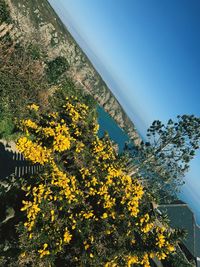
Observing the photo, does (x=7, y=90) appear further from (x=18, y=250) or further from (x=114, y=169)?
(x=18, y=250)

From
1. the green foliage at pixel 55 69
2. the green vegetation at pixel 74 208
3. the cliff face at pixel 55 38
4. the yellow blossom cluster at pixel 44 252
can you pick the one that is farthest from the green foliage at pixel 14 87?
the cliff face at pixel 55 38

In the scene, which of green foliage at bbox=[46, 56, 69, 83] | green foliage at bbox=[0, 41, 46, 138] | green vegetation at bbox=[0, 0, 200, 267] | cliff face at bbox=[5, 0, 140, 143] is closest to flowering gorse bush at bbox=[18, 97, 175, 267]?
green vegetation at bbox=[0, 0, 200, 267]

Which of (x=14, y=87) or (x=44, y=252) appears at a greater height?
(x=14, y=87)

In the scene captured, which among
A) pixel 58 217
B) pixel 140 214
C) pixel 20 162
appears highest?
pixel 140 214

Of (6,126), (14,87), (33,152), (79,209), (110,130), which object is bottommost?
(6,126)

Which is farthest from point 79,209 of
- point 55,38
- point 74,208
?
point 55,38

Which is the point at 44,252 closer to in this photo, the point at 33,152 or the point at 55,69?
the point at 33,152

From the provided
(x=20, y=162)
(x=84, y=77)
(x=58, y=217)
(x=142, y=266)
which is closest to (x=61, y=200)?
(x=58, y=217)

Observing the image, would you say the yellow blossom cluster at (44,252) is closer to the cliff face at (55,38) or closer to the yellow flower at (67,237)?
the yellow flower at (67,237)

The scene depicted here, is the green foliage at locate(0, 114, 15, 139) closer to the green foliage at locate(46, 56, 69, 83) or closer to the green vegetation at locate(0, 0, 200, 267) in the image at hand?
the green vegetation at locate(0, 0, 200, 267)
